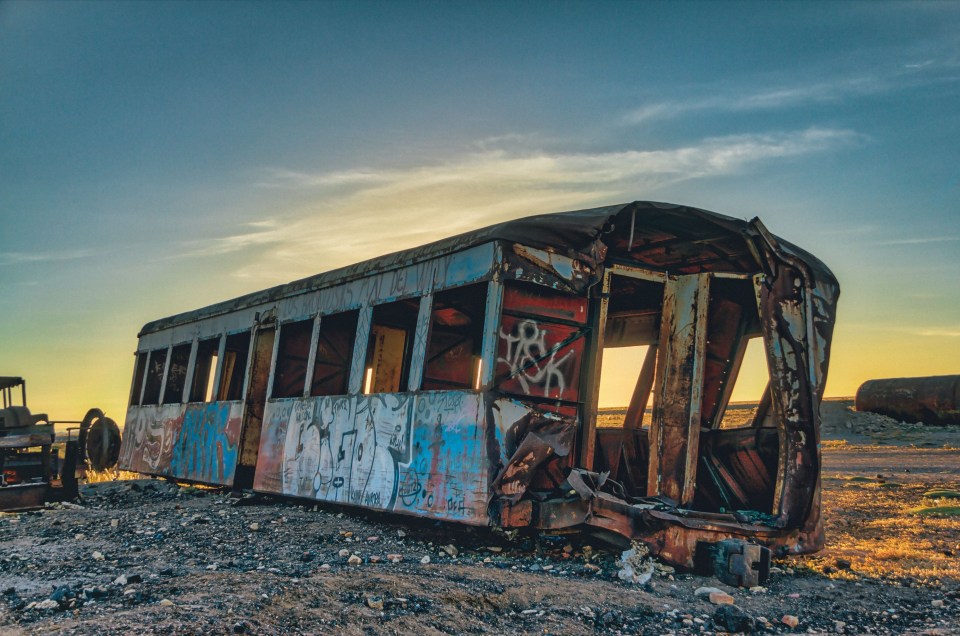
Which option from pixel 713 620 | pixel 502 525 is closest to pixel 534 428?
pixel 502 525

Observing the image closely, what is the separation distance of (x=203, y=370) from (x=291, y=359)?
405 centimetres

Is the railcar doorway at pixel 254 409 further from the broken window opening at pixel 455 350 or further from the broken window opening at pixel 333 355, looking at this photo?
the broken window opening at pixel 455 350

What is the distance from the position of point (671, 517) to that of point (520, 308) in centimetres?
241

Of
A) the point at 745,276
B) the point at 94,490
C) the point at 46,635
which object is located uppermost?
the point at 745,276

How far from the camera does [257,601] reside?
16.2ft

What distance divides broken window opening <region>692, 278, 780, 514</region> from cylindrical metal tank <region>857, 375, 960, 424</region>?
72.1ft

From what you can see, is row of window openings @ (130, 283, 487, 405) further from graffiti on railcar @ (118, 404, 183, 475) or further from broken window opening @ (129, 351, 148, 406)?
broken window opening @ (129, 351, 148, 406)

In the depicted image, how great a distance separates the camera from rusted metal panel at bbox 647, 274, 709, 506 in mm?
7984

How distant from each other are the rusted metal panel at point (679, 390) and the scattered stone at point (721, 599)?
2122 millimetres

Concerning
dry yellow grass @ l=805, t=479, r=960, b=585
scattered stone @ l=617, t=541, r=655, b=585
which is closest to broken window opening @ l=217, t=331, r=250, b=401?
scattered stone @ l=617, t=541, r=655, b=585

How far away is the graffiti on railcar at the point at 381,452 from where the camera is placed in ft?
24.3

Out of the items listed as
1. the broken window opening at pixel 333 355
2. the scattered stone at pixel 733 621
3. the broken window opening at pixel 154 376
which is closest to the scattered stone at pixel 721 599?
the scattered stone at pixel 733 621

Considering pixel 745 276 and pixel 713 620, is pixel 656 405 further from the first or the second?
pixel 713 620

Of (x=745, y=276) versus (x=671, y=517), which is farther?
(x=745, y=276)
